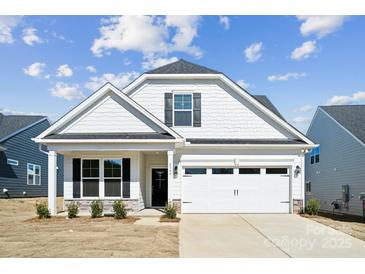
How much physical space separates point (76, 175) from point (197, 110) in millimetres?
6027

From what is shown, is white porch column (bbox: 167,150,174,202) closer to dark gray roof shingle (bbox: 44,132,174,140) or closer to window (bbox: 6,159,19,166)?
dark gray roof shingle (bbox: 44,132,174,140)

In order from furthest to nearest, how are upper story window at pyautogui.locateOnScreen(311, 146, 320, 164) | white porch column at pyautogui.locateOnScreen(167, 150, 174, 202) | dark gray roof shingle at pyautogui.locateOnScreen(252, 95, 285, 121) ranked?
1. upper story window at pyautogui.locateOnScreen(311, 146, 320, 164)
2. dark gray roof shingle at pyautogui.locateOnScreen(252, 95, 285, 121)
3. white porch column at pyautogui.locateOnScreen(167, 150, 174, 202)

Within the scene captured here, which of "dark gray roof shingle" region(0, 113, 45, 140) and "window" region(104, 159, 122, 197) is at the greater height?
"dark gray roof shingle" region(0, 113, 45, 140)

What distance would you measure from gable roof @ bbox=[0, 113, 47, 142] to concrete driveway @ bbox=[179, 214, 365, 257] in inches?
598

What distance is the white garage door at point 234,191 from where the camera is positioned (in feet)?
→ 56.9

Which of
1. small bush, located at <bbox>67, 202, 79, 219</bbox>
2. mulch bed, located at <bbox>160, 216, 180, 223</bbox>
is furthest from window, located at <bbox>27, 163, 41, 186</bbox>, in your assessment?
mulch bed, located at <bbox>160, 216, 180, 223</bbox>

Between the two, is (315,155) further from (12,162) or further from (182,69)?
(12,162)

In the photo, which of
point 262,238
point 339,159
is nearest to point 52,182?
point 262,238

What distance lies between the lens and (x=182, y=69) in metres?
18.5

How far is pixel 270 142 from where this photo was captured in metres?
17.5

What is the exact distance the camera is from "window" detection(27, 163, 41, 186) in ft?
89.7
